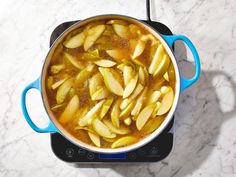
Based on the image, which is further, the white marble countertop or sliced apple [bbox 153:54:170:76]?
the white marble countertop

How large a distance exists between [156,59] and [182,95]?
0.13 m

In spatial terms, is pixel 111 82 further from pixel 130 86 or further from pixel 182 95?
pixel 182 95

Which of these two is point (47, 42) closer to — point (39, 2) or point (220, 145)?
point (39, 2)

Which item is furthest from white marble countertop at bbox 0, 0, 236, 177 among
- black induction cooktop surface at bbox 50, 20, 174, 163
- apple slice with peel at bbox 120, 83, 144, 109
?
apple slice with peel at bbox 120, 83, 144, 109

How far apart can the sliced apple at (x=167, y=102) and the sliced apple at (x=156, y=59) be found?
0.04m

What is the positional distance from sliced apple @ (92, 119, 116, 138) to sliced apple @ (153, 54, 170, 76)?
4.8 inches

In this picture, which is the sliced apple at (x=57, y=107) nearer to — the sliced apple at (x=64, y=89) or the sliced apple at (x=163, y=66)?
the sliced apple at (x=64, y=89)

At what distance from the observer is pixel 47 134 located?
0.99m

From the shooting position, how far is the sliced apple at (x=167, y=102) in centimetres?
88

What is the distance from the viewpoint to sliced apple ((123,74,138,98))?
875 mm

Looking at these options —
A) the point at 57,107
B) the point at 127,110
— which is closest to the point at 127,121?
the point at 127,110

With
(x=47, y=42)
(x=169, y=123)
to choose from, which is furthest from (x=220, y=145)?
(x=47, y=42)

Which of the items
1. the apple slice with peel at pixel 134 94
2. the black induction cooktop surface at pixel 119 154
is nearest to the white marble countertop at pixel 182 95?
the black induction cooktop surface at pixel 119 154

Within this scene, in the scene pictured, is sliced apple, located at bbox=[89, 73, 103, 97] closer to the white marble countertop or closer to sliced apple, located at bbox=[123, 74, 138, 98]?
sliced apple, located at bbox=[123, 74, 138, 98]
